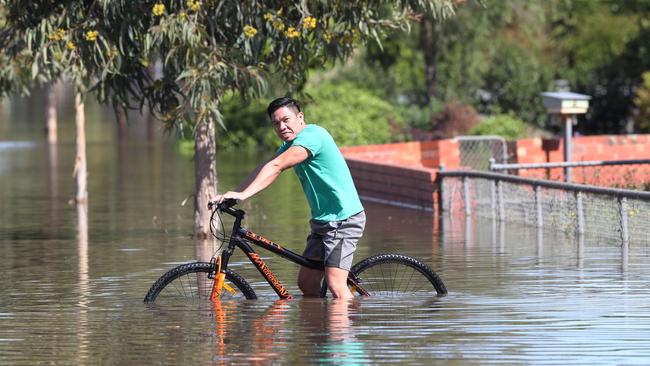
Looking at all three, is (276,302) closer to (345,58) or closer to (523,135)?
(345,58)

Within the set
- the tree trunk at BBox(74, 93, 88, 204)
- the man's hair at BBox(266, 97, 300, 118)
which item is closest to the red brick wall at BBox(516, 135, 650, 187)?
the tree trunk at BBox(74, 93, 88, 204)

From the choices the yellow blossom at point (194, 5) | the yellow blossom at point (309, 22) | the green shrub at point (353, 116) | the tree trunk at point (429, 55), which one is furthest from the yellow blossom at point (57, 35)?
the tree trunk at point (429, 55)

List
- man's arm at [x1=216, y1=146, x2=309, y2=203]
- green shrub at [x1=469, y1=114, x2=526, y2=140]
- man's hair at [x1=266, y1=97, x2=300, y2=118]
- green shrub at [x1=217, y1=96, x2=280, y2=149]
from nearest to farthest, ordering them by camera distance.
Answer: man's arm at [x1=216, y1=146, x2=309, y2=203] < man's hair at [x1=266, y1=97, x2=300, y2=118] < green shrub at [x1=469, y1=114, x2=526, y2=140] < green shrub at [x1=217, y1=96, x2=280, y2=149]

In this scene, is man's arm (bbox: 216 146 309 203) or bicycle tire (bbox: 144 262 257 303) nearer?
man's arm (bbox: 216 146 309 203)

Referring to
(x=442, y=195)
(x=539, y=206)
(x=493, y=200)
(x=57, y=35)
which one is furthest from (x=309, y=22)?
(x=442, y=195)

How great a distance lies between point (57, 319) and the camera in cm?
1255

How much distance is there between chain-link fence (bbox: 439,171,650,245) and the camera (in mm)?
18672

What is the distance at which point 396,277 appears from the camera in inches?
517

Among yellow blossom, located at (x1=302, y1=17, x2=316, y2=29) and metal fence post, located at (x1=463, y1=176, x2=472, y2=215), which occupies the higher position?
yellow blossom, located at (x1=302, y1=17, x2=316, y2=29)

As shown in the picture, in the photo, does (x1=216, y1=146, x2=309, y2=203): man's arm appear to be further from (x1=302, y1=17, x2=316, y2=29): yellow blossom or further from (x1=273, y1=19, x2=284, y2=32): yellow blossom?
(x1=273, y1=19, x2=284, y2=32): yellow blossom

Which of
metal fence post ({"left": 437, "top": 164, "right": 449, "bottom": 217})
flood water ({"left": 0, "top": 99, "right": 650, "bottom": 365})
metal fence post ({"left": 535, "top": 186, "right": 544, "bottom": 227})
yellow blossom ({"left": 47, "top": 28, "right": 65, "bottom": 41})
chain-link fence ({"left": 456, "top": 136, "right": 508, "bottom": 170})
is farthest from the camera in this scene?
chain-link fence ({"left": 456, "top": 136, "right": 508, "bottom": 170})

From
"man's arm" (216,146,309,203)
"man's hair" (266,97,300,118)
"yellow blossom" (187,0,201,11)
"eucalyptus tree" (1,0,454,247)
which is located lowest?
"man's arm" (216,146,309,203)

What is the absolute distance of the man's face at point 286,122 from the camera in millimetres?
12164

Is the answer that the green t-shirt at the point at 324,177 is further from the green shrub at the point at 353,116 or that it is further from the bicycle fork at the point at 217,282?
the green shrub at the point at 353,116
